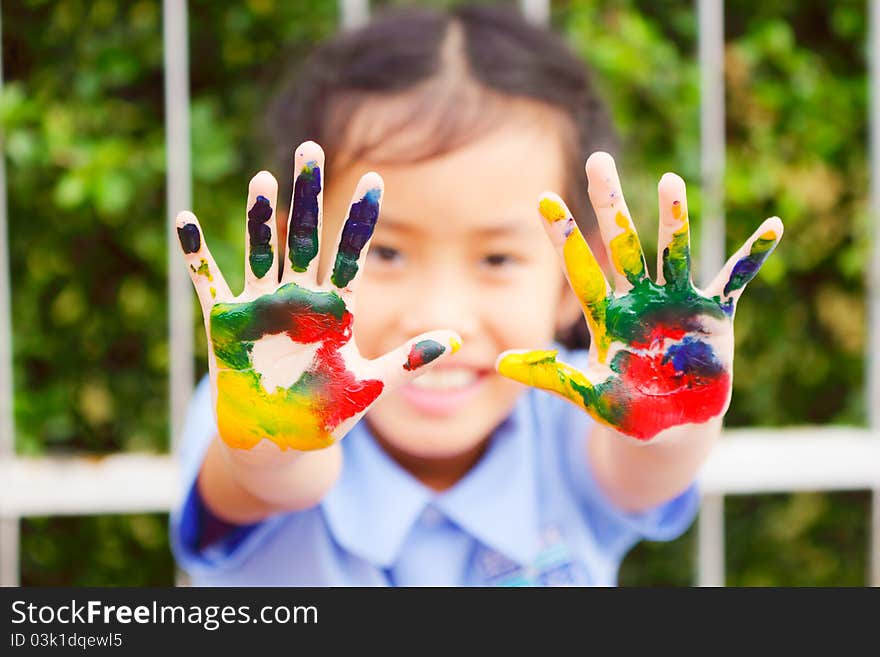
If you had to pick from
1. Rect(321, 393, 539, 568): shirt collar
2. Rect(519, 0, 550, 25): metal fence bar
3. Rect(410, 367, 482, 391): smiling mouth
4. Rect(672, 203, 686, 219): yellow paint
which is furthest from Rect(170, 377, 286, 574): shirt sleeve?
Rect(519, 0, 550, 25): metal fence bar

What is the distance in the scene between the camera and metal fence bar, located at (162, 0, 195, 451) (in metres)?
1.37

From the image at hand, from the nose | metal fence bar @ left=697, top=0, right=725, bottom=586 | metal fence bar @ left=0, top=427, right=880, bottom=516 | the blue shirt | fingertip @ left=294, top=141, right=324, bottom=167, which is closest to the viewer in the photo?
fingertip @ left=294, top=141, right=324, bottom=167

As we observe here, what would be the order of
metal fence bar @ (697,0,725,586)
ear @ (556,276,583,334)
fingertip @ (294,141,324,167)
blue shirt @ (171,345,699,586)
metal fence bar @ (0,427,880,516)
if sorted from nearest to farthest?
fingertip @ (294,141,324,167) < blue shirt @ (171,345,699,586) < ear @ (556,276,583,334) < metal fence bar @ (0,427,880,516) < metal fence bar @ (697,0,725,586)

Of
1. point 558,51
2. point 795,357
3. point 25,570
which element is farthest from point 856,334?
point 25,570

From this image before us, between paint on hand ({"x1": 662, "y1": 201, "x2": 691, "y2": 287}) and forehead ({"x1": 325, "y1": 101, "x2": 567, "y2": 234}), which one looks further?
forehead ({"x1": 325, "y1": 101, "x2": 567, "y2": 234})

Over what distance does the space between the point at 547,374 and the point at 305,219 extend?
22cm

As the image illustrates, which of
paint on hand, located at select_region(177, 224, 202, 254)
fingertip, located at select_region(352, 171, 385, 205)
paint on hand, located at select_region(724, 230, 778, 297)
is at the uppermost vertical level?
fingertip, located at select_region(352, 171, 385, 205)

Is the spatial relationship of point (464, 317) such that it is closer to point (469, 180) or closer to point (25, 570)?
point (469, 180)

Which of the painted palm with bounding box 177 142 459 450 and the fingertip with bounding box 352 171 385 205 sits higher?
the fingertip with bounding box 352 171 385 205

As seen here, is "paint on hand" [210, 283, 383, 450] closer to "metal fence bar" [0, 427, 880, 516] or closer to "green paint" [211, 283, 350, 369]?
"green paint" [211, 283, 350, 369]

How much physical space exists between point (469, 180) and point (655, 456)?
0.33m

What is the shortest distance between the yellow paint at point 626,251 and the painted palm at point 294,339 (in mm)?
139

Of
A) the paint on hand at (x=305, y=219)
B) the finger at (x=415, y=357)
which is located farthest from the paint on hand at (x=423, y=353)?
the paint on hand at (x=305, y=219)

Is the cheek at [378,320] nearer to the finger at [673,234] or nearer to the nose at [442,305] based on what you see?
the nose at [442,305]
